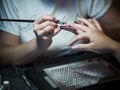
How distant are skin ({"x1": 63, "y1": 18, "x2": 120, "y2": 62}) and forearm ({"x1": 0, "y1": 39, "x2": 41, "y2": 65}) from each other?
134 millimetres

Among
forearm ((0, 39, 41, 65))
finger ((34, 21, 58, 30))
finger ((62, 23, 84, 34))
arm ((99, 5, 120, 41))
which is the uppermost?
finger ((34, 21, 58, 30))

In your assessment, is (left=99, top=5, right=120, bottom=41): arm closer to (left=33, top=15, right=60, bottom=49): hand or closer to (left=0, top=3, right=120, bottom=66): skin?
(left=0, top=3, right=120, bottom=66): skin

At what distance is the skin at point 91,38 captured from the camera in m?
0.72

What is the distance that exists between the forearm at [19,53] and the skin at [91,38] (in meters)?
0.13

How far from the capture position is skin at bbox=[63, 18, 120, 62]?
72 centimetres

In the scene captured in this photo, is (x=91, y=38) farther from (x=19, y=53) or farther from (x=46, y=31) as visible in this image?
(x=19, y=53)

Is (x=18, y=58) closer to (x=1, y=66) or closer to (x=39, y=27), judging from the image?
(x=1, y=66)

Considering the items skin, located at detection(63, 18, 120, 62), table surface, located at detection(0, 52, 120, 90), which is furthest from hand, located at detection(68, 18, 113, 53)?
table surface, located at detection(0, 52, 120, 90)

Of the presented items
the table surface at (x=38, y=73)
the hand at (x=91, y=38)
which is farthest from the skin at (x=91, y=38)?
the table surface at (x=38, y=73)

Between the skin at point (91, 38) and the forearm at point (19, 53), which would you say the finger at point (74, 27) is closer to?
the skin at point (91, 38)

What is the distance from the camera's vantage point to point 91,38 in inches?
28.5

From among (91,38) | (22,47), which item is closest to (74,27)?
(91,38)

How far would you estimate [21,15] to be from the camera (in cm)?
80

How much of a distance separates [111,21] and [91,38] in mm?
210
